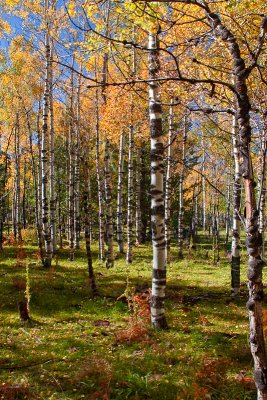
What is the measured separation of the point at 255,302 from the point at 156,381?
3.51 meters

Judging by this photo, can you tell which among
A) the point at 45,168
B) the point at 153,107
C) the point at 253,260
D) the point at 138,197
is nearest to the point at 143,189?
the point at 138,197

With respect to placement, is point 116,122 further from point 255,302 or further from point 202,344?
point 255,302

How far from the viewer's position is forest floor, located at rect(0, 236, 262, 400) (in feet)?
19.5

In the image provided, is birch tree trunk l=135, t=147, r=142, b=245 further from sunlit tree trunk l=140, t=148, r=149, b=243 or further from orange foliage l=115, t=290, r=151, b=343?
orange foliage l=115, t=290, r=151, b=343

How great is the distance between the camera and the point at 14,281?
13.2 m

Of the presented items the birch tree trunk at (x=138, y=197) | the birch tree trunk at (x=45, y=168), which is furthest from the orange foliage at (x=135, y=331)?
the birch tree trunk at (x=138, y=197)

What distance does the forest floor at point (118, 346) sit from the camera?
595cm

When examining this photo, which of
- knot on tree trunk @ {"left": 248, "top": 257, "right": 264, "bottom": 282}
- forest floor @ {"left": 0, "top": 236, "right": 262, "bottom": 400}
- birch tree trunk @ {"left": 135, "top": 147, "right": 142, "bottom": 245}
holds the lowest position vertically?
forest floor @ {"left": 0, "top": 236, "right": 262, "bottom": 400}

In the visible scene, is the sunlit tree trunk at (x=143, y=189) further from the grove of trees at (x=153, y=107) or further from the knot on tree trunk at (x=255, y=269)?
the knot on tree trunk at (x=255, y=269)

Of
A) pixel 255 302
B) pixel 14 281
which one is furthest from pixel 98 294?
pixel 255 302

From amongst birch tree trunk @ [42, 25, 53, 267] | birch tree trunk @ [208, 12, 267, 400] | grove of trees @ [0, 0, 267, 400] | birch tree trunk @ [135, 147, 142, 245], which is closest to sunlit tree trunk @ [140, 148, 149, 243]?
grove of trees @ [0, 0, 267, 400]

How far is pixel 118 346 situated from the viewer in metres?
7.95

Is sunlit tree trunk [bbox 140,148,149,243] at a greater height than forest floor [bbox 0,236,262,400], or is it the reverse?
sunlit tree trunk [bbox 140,148,149,243]

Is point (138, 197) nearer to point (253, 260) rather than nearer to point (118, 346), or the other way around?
point (118, 346)
